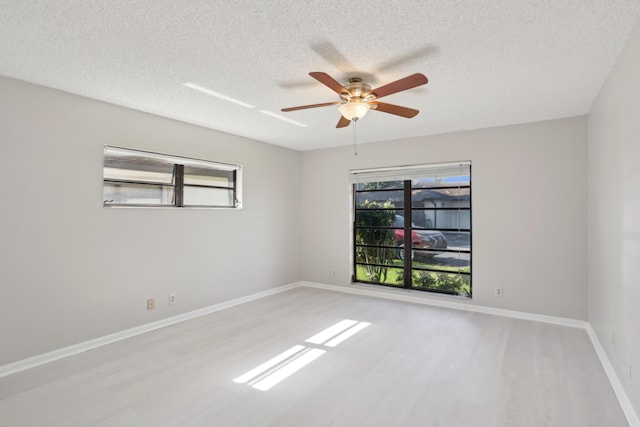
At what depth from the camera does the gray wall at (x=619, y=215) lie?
203 cm

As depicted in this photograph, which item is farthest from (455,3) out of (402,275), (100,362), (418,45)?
(402,275)

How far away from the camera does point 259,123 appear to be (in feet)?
13.5

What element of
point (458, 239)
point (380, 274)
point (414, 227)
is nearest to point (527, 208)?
point (458, 239)

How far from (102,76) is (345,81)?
2.00 metres

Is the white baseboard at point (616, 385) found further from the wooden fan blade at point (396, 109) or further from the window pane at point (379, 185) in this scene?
the window pane at point (379, 185)

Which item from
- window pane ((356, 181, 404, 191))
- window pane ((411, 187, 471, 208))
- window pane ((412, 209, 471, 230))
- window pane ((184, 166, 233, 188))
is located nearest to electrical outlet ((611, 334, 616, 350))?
window pane ((412, 209, 471, 230))

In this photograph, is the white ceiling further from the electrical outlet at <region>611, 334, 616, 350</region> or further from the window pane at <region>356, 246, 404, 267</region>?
the window pane at <region>356, 246, 404, 267</region>

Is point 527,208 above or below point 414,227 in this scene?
above

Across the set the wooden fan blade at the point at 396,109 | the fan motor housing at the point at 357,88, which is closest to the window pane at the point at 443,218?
the wooden fan blade at the point at 396,109

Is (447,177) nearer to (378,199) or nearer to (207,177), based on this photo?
(378,199)

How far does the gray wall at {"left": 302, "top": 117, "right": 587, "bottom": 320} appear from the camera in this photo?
3.81 m

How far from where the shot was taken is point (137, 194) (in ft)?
12.2

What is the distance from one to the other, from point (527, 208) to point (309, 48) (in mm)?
3343

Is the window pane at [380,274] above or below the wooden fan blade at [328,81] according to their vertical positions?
below
